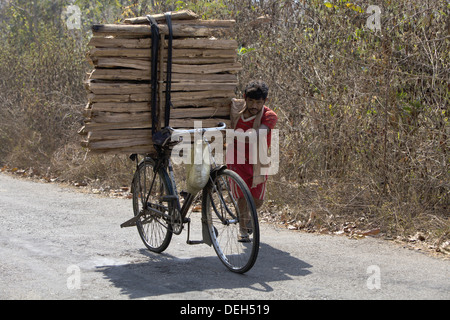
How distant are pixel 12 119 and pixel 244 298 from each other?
37.4 ft

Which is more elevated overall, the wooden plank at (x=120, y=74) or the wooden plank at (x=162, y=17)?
the wooden plank at (x=162, y=17)

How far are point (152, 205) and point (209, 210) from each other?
2.94 ft

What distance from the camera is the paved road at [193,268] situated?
504 cm

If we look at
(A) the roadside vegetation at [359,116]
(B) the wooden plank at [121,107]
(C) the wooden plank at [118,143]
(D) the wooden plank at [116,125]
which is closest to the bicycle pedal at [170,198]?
(C) the wooden plank at [118,143]

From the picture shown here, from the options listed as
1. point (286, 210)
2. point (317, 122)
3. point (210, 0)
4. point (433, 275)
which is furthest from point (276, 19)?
point (433, 275)

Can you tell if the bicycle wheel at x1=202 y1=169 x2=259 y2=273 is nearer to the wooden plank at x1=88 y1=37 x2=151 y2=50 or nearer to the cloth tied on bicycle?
the cloth tied on bicycle

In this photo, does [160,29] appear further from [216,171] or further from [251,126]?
[216,171]

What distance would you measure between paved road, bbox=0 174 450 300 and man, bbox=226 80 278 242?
0.78 meters

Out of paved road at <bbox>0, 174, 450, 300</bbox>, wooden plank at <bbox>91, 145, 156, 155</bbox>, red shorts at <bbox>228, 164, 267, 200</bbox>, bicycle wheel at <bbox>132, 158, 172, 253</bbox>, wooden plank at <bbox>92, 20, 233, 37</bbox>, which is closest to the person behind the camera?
paved road at <bbox>0, 174, 450, 300</bbox>

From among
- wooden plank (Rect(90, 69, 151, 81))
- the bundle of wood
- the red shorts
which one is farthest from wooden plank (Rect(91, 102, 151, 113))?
the red shorts

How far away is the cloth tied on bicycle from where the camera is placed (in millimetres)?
5680

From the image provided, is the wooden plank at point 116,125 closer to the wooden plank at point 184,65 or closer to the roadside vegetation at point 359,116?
the wooden plank at point 184,65

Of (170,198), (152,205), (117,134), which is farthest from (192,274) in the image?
(117,134)


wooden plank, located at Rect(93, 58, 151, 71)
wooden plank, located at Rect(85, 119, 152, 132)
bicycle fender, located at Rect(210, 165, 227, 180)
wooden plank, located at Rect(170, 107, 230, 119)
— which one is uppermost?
wooden plank, located at Rect(93, 58, 151, 71)
